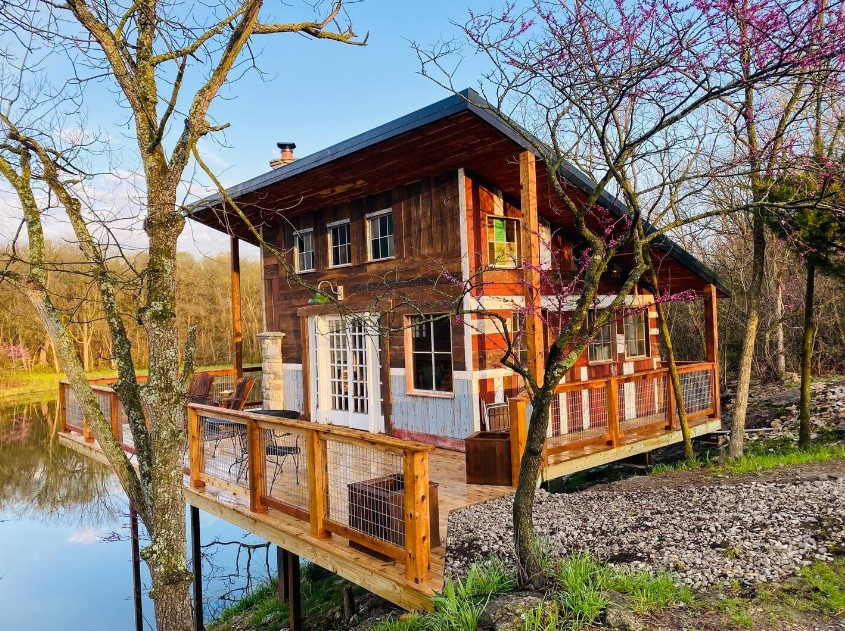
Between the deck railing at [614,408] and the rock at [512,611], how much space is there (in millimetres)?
2582

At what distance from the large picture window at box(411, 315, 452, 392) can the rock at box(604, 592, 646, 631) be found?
470cm

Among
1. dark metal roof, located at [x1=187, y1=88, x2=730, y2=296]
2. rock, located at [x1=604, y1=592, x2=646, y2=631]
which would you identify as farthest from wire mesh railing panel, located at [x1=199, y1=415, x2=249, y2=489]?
rock, located at [x1=604, y1=592, x2=646, y2=631]

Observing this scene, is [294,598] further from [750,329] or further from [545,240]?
[750,329]

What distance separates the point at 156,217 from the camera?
13.5 feet

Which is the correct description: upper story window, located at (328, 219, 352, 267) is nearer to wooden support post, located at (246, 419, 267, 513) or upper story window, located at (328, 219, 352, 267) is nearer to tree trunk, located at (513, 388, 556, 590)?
wooden support post, located at (246, 419, 267, 513)

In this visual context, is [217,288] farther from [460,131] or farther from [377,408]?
[460,131]

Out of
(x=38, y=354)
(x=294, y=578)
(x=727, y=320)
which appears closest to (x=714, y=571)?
(x=294, y=578)

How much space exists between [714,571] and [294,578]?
14.3 ft

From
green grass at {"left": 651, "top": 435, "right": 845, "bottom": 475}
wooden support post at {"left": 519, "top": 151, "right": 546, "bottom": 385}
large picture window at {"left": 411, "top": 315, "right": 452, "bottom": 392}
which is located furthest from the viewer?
large picture window at {"left": 411, "top": 315, "right": 452, "bottom": 392}

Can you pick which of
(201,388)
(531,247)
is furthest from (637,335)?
(201,388)

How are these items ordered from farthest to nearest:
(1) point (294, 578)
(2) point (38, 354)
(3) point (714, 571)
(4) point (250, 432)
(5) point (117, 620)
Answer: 1. (2) point (38, 354)
2. (5) point (117, 620)
3. (1) point (294, 578)
4. (4) point (250, 432)
5. (3) point (714, 571)

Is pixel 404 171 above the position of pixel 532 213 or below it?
above

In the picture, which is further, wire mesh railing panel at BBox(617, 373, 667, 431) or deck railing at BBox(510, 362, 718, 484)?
wire mesh railing panel at BBox(617, 373, 667, 431)

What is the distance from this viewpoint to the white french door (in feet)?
29.9
